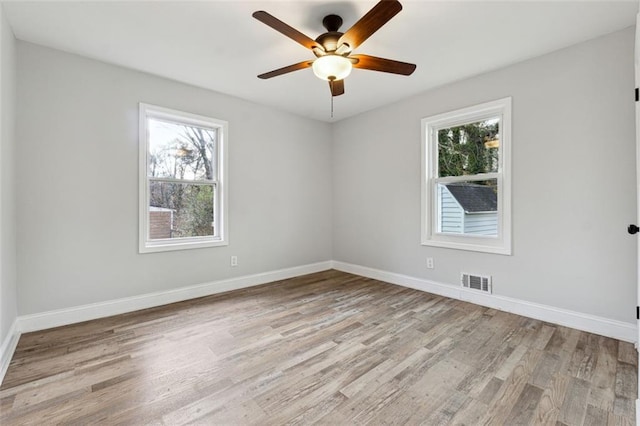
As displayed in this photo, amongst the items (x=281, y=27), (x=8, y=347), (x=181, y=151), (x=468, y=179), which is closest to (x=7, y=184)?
(x=8, y=347)

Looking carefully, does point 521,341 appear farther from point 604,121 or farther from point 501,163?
point 604,121

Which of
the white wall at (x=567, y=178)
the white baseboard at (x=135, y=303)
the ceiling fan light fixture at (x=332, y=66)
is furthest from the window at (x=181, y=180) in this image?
the white wall at (x=567, y=178)

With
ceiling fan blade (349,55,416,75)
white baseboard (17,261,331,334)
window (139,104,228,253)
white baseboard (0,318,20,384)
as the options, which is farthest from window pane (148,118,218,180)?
ceiling fan blade (349,55,416,75)

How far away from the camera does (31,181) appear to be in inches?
102

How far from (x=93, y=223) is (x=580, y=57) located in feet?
15.9

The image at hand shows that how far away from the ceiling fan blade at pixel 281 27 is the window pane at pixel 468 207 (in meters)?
2.40

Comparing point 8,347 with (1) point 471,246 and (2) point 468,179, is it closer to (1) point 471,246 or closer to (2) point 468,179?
(1) point 471,246

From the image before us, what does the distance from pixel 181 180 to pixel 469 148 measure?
3490 millimetres

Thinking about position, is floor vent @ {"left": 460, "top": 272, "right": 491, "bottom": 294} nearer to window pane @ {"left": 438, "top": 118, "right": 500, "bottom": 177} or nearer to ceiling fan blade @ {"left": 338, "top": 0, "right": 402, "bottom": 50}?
window pane @ {"left": 438, "top": 118, "right": 500, "bottom": 177}

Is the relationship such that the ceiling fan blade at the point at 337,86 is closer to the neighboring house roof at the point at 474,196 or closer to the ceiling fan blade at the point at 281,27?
the ceiling fan blade at the point at 281,27

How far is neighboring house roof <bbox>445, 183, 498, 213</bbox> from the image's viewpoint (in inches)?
129

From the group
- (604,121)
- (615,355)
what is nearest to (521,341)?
(615,355)

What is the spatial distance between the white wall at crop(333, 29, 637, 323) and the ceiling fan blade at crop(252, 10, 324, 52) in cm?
218

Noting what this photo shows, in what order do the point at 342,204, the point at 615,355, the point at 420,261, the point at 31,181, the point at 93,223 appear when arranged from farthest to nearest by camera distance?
the point at 342,204
the point at 420,261
the point at 93,223
the point at 31,181
the point at 615,355
